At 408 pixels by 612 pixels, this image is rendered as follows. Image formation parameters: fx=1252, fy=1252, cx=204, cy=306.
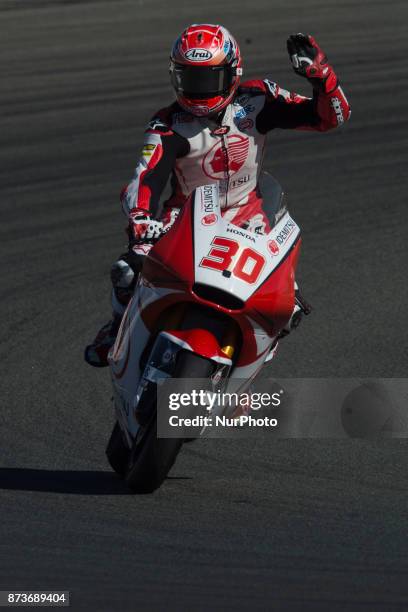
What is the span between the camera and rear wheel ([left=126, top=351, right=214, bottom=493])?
4.81m

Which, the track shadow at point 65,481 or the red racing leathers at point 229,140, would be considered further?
the red racing leathers at point 229,140

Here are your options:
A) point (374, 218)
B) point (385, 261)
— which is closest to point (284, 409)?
point (385, 261)

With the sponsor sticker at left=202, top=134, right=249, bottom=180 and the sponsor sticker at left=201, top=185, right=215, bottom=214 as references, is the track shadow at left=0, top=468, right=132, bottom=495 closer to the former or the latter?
the sponsor sticker at left=201, top=185, right=215, bottom=214

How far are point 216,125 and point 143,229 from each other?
84 centimetres

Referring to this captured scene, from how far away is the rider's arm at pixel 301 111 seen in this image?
600 centimetres

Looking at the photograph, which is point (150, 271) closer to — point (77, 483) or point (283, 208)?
point (283, 208)

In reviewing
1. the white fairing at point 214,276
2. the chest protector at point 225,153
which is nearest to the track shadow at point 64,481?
the white fairing at point 214,276

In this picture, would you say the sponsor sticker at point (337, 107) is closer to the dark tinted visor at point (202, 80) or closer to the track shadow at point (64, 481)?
the dark tinted visor at point (202, 80)

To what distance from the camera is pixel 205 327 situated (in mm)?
4875

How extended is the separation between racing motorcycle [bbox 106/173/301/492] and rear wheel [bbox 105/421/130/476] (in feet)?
0.72

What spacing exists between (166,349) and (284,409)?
1.43 meters

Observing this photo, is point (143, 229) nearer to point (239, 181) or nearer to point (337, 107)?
point (239, 181)

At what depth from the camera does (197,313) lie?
4.91 meters

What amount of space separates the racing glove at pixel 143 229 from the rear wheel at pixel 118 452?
2.73 feet
